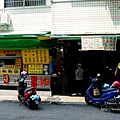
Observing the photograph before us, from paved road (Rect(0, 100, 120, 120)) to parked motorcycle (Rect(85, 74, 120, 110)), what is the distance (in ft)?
0.99

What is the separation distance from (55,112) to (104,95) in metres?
2.05

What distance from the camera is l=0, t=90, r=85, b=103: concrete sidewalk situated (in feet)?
36.0

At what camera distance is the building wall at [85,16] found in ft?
35.7

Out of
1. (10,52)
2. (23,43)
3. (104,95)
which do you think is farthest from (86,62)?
(104,95)

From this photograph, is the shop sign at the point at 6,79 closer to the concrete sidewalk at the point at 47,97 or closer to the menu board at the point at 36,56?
the concrete sidewalk at the point at 47,97

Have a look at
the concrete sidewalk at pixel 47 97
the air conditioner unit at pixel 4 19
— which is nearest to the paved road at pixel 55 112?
the concrete sidewalk at pixel 47 97

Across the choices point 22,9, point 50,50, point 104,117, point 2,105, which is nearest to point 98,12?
point 50,50

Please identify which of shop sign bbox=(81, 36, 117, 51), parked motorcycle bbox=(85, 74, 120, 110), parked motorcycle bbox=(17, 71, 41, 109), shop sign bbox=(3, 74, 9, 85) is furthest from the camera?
shop sign bbox=(3, 74, 9, 85)

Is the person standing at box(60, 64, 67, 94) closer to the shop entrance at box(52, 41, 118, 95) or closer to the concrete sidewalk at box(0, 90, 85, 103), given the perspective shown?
the shop entrance at box(52, 41, 118, 95)

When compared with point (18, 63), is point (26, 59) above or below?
above

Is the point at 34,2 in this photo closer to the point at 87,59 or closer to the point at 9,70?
the point at 9,70

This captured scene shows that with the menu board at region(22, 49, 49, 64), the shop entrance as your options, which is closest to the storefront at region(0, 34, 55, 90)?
the menu board at region(22, 49, 49, 64)

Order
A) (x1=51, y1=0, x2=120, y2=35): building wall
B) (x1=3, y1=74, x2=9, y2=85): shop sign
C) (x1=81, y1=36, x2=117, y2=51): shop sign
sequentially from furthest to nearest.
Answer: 1. (x1=3, y1=74, x2=9, y2=85): shop sign
2. (x1=51, y1=0, x2=120, y2=35): building wall
3. (x1=81, y1=36, x2=117, y2=51): shop sign

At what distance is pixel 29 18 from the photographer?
12281 mm
